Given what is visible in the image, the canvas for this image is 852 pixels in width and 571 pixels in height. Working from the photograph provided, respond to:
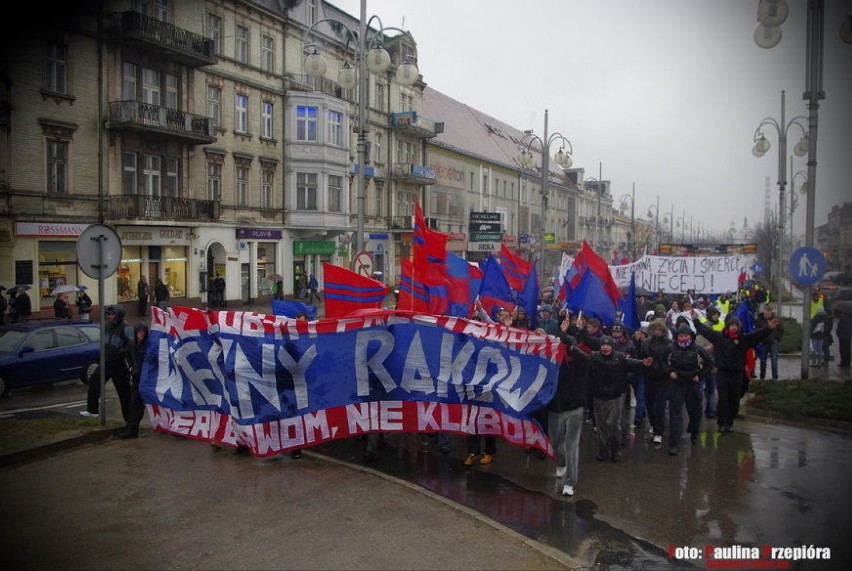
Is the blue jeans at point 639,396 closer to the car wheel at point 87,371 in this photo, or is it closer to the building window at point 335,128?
the car wheel at point 87,371

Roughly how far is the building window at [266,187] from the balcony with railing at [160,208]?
4.04 metres

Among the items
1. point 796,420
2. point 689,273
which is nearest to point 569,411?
point 796,420

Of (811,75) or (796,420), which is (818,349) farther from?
(811,75)

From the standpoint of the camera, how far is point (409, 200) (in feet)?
159

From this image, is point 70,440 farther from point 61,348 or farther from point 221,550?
point 61,348

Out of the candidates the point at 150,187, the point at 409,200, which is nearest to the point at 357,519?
the point at 150,187

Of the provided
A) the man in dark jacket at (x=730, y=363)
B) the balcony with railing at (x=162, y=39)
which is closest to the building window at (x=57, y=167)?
the balcony with railing at (x=162, y=39)

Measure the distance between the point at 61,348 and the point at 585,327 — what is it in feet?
33.3

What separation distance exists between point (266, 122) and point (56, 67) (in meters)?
11.4

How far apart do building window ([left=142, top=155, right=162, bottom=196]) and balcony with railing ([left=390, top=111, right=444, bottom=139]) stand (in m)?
20.2

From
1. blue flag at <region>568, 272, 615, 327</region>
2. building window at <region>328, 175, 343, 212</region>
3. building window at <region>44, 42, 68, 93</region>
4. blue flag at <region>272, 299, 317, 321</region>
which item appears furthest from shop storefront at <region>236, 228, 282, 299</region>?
blue flag at <region>568, 272, 615, 327</region>

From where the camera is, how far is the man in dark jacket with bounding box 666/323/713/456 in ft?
29.5

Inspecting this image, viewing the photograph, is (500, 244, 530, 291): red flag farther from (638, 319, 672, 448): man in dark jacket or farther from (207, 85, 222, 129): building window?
(207, 85, 222, 129): building window

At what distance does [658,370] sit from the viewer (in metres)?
9.11
